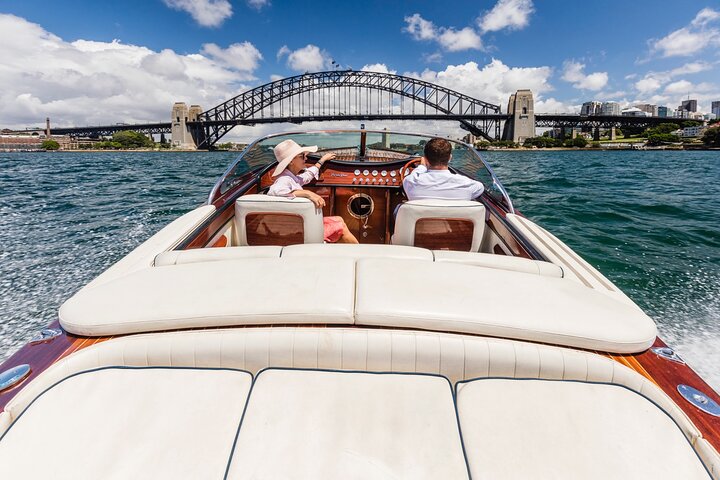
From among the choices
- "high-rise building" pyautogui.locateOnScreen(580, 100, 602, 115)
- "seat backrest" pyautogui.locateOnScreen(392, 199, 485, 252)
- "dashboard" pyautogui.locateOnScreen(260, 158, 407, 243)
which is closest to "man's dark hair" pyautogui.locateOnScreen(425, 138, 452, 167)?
→ "seat backrest" pyautogui.locateOnScreen(392, 199, 485, 252)

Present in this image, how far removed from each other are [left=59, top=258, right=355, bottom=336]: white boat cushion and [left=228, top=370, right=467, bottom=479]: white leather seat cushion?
0.59 feet

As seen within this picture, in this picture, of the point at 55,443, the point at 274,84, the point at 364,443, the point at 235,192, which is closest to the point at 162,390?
the point at 55,443

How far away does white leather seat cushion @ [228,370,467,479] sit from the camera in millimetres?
739

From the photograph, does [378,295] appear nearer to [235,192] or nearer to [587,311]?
[587,311]

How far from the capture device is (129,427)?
2.60 feet

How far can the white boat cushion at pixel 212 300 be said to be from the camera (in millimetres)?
1009

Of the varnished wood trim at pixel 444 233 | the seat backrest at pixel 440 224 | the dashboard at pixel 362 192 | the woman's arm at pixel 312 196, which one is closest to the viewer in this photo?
the seat backrest at pixel 440 224

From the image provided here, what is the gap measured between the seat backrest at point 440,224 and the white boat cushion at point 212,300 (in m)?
0.78

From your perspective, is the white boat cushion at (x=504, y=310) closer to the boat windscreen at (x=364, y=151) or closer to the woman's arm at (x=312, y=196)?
the woman's arm at (x=312, y=196)

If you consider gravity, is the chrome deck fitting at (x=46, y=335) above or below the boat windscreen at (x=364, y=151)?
below

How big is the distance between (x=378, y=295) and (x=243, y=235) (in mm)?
1329

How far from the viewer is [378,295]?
107cm

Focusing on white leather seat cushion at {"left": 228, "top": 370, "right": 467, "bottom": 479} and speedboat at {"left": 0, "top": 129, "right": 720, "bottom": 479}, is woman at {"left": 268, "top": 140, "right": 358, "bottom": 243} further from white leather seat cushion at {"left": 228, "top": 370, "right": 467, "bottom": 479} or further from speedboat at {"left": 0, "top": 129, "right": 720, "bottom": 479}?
white leather seat cushion at {"left": 228, "top": 370, "right": 467, "bottom": 479}

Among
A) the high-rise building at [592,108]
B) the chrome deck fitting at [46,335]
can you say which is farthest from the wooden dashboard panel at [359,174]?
the high-rise building at [592,108]
